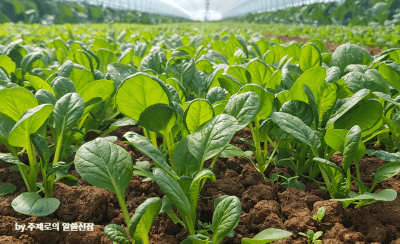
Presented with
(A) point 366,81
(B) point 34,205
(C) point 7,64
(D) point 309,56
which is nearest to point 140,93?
(B) point 34,205

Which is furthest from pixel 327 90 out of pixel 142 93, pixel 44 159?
pixel 44 159

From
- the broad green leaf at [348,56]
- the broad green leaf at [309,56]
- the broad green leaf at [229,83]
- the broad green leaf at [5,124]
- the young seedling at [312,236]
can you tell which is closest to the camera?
the young seedling at [312,236]

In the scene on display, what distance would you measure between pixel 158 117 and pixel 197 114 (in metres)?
0.16

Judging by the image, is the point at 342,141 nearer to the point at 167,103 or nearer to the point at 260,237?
the point at 260,237

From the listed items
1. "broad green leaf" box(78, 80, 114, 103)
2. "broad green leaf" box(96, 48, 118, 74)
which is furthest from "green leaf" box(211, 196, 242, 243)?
"broad green leaf" box(96, 48, 118, 74)

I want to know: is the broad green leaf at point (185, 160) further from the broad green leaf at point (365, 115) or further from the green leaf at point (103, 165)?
the broad green leaf at point (365, 115)

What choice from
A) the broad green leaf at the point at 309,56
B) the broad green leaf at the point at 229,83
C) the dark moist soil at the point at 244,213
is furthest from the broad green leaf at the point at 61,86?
the broad green leaf at the point at 309,56

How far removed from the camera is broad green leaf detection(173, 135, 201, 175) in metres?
1.18

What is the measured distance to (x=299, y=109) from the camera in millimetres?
1370

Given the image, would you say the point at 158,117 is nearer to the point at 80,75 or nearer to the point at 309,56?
the point at 80,75

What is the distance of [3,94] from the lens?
1163 mm

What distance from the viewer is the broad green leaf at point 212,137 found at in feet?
3.59

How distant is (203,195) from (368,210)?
67 centimetres

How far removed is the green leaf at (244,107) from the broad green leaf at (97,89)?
641 millimetres
